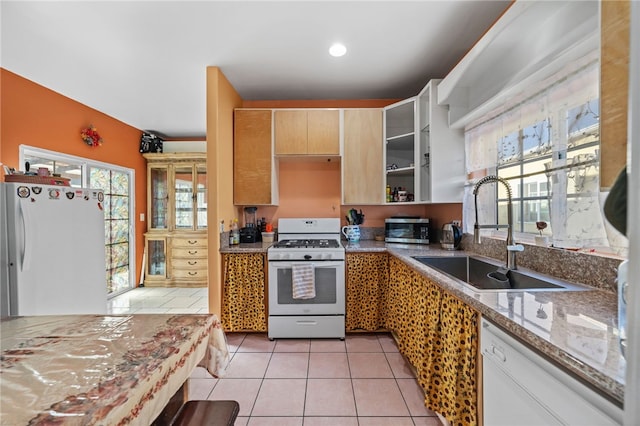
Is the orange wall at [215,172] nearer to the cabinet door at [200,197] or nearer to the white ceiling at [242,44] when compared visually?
the white ceiling at [242,44]

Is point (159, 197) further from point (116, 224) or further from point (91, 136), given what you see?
point (91, 136)

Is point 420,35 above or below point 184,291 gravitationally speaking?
above

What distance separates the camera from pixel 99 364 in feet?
2.35

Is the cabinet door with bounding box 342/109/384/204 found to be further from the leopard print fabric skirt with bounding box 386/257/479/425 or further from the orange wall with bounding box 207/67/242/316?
the orange wall with bounding box 207/67/242/316

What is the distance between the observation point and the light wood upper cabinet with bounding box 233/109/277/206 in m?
2.77

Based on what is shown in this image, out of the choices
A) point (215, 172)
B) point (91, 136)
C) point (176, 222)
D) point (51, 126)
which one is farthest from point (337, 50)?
point (176, 222)

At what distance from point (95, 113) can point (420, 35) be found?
3980 mm

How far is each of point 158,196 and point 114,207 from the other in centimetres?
65

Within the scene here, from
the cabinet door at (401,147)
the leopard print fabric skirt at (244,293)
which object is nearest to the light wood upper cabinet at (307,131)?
the cabinet door at (401,147)

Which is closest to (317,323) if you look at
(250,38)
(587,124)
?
(587,124)

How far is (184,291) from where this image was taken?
4.11m

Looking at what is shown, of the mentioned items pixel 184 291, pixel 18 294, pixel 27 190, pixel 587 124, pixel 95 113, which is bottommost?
pixel 184 291

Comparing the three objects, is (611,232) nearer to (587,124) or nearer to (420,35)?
(587,124)

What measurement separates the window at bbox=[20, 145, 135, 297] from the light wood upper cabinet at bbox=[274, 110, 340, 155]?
260 cm
